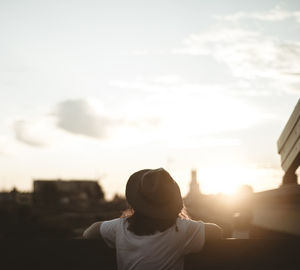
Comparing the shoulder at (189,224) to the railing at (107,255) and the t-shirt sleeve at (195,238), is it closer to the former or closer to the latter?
the t-shirt sleeve at (195,238)

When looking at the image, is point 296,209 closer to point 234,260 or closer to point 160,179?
point 234,260

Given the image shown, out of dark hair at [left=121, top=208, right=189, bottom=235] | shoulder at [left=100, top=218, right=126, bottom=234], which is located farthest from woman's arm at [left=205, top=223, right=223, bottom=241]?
shoulder at [left=100, top=218, right=126, bottom=234]

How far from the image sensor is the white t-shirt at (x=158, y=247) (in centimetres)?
270

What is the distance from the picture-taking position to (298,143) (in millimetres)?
3883

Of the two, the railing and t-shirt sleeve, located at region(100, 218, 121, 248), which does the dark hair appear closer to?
t-shirt sleeve, located at region(100, 218, 121, 248)

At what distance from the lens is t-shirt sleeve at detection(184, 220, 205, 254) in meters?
2.69

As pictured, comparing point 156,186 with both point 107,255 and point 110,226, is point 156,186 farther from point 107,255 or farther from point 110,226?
point 107,255

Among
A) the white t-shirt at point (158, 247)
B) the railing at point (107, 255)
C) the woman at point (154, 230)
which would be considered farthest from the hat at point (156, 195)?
the railing at point (107, 255)

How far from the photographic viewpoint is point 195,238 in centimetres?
272

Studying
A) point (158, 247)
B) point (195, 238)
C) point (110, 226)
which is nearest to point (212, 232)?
point (195, 238)

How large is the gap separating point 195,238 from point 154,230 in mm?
287

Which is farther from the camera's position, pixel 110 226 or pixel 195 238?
pixel 110 226

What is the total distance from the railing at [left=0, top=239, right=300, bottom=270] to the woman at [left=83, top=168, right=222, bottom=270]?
8 centimetres

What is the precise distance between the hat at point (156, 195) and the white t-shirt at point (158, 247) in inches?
5.4
